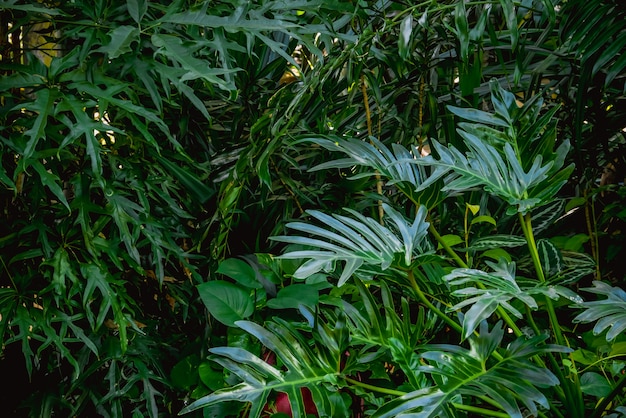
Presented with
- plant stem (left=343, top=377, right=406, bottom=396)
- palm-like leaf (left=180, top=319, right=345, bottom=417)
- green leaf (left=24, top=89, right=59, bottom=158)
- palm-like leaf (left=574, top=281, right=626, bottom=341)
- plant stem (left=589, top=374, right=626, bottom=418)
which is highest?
green leaf (left=24, top=89, right=59, bottom=158)

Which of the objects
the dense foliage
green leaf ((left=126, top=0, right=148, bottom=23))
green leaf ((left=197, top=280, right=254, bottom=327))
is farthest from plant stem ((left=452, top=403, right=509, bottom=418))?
green leaf ((left=126, top=0, right=148, bottom=23))

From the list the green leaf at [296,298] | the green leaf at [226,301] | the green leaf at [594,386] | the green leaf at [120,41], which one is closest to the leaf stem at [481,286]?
the green leaf at [594,386]

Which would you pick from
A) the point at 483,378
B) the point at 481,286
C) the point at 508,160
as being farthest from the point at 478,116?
the point at 483,378

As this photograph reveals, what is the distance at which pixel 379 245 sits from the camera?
843 mm

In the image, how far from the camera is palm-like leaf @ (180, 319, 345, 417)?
29.7 inches

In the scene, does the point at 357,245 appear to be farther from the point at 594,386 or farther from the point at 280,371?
the point at 594,386

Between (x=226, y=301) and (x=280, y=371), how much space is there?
11.5 inches

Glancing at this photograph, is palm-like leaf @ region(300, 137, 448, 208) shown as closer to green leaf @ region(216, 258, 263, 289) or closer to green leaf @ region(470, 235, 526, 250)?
green leaf @ region(470, 235, 526, 250)

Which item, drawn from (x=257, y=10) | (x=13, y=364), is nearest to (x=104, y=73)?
(x=257, y=10)

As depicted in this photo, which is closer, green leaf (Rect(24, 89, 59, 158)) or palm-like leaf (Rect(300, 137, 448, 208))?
green leaf (Rect(24, 89, 59, 158))

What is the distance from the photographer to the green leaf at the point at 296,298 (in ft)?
3.47

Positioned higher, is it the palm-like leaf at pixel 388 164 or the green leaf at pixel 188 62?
the green leaf at pixel 188 62

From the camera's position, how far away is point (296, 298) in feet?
3.52

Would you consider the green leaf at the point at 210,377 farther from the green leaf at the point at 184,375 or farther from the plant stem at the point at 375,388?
the plant stem at the point at 375,388
